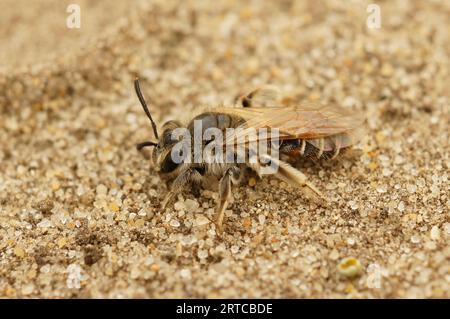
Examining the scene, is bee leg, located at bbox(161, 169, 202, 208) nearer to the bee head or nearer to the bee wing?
the bee head

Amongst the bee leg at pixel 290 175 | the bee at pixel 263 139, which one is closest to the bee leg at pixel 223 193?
the bee at pixel 263 139

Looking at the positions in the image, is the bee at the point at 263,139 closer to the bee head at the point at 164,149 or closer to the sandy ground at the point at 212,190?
the bee head at the point at 164,149

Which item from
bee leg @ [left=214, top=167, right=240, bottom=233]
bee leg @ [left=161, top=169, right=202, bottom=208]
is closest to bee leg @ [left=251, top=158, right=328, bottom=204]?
bee leg @ [left=214, top=167, right=240, bottom=233]

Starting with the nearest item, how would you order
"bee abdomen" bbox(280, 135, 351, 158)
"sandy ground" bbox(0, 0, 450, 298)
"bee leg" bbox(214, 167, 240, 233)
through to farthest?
1. "sandy ground" bbox(0, 0, 450, 298)
2. "bee leg" bbox(214, 167, 240, 233)
3. "bee abdomen" bbox(280, 135, 351, 158)

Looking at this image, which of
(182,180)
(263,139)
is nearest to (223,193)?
(182,180)

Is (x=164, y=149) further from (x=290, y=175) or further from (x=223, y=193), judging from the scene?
(x=290, y=175)

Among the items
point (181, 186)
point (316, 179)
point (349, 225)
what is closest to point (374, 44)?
point (316, 179)
